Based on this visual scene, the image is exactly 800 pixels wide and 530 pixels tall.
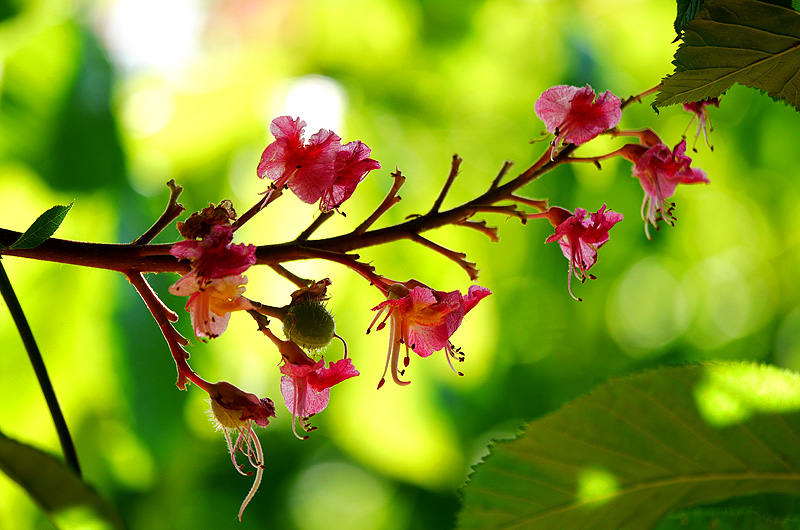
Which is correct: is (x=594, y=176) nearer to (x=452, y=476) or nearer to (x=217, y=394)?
(x=452, y=476)

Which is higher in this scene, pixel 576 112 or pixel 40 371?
pixel 576 112

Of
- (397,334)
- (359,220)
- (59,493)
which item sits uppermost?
(359,220)

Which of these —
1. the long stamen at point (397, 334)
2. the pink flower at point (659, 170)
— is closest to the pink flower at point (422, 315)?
the long stamen at point (397, 334)

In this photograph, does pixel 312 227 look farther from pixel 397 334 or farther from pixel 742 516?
pixel 742 516

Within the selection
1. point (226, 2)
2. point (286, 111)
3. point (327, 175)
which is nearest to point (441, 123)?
point (286, 111)

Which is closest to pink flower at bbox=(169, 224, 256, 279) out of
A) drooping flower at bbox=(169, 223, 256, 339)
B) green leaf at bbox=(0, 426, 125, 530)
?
drooping flower at bbox=(169, 223, 256, 339)

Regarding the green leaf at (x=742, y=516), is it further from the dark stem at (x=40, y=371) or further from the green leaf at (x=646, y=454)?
the dark stem at (x=40, y=371)

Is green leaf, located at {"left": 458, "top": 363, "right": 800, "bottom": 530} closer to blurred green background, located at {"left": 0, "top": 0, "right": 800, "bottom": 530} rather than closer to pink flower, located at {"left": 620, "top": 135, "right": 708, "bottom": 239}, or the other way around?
pink flower, located at {"left": 620, "top": 135, "right": 708, "bottom": 239}

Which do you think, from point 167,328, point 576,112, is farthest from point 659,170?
point 167,328
